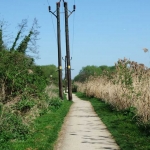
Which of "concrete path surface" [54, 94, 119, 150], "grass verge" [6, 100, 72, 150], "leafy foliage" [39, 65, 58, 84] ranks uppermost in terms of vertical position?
"leafy foliage" [39, 65, 58, 84]

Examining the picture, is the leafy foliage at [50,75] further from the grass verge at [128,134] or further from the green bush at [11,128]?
the green bush at [11,128]

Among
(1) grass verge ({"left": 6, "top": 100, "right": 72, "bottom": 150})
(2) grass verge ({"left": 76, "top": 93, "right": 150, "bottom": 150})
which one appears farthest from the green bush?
(2) grass verge ({"left": 76, "top": 93, "right": 150, "bottom": 150})

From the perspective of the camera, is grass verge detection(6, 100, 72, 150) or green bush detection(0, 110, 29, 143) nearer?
grass verge detection(6, 100, 72, 150)

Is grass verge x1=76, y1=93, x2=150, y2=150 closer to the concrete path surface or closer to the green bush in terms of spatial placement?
the concrete path surface

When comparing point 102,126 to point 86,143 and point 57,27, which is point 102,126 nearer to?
point 86,143

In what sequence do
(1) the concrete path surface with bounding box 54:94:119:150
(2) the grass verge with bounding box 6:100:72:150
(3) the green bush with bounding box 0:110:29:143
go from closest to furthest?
(2) the grass verge with bounding box 6:100:72:150, (1) the concrete path surface with bounding box 54:94:119:150, (3) the green bush with bounding box 0:110:29:143

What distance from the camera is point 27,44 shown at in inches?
975

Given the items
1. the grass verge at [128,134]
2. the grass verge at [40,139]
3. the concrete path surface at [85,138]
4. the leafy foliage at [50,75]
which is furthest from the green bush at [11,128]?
the leafy foliage at [50,75]

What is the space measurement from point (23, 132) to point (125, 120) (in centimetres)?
519

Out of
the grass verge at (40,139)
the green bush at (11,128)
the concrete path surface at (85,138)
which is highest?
the green bush at (11,128)

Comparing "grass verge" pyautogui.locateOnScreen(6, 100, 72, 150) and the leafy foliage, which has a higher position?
the leafy foliage

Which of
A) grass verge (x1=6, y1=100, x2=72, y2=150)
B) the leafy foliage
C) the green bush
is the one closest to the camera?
grass verge (x1=6, y1=100, x2=72, y2=150)

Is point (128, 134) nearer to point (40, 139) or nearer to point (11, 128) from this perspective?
point (40, 139)

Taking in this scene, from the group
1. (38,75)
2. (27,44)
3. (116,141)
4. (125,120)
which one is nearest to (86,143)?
(116,141)
